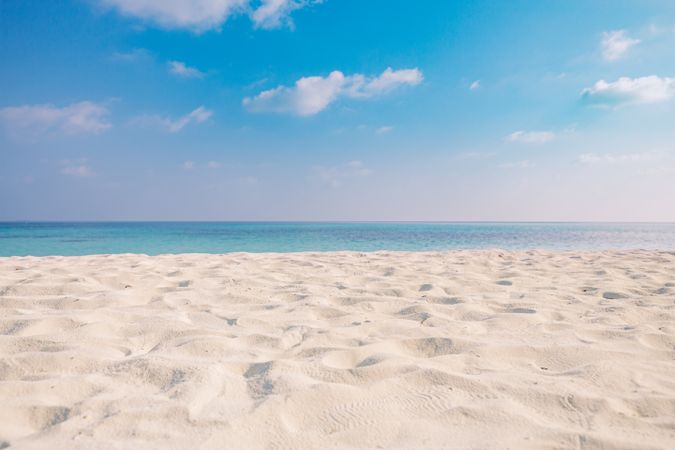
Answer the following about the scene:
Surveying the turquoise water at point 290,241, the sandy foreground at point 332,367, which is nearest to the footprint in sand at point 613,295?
the sandy foreground at point 332,367

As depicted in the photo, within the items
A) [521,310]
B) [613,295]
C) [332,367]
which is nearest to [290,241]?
[613,295]

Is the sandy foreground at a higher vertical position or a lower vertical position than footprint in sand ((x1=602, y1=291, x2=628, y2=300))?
lower

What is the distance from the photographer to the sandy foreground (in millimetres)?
1410

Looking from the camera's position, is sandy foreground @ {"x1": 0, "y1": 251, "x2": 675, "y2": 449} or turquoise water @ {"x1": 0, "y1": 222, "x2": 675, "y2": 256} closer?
sandy foreground @ {"x1": 0, "y1": 251, "x2": 675, "y2": 449}

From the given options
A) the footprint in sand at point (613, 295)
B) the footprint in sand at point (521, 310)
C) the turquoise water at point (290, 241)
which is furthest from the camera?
the turquoise water at point (290, 241)

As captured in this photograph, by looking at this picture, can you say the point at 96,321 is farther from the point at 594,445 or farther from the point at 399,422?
the point at 594,445

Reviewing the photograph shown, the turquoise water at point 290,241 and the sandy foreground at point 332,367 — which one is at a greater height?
the sandy foreground at point 332,367

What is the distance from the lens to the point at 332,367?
1951 millimetres

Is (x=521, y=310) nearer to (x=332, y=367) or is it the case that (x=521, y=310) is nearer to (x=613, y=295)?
(x=613, y=295)

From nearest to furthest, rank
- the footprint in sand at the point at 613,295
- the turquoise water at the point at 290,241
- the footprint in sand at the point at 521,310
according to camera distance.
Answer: the footprint in sand at the point at 521,310
the footprint in sand at the point at 613,295
the turquoise water at the point at 290,241

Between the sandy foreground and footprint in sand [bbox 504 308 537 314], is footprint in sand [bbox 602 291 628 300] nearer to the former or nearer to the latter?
the sandy foreground

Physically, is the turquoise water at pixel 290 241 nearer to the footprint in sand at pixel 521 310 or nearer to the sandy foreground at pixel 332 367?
the sandy foreground at pixel 332 367

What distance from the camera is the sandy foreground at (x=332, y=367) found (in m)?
1.41

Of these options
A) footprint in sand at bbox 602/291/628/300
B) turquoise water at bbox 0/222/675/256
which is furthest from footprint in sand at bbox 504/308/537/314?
turquoise water at bbox 0/222/675/256
